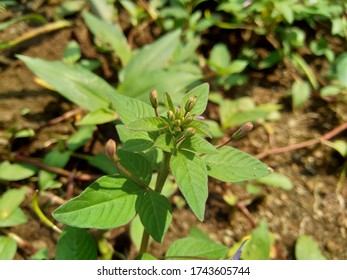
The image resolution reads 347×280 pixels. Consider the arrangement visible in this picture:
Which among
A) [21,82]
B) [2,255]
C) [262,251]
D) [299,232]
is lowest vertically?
[299,232]

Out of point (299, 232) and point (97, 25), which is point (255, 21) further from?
point (299, 232)

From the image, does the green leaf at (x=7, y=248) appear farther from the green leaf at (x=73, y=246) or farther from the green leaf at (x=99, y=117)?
the green leaf at (x=99, y=117)

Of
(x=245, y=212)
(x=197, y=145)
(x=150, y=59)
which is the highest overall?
(x=197, y=145)

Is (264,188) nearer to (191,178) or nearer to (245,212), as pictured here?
(245,212)

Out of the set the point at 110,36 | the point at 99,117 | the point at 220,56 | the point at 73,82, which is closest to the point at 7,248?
the point at 99,117

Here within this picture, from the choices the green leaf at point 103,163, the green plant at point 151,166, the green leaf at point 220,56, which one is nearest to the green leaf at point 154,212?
the green plant at point 151,166
